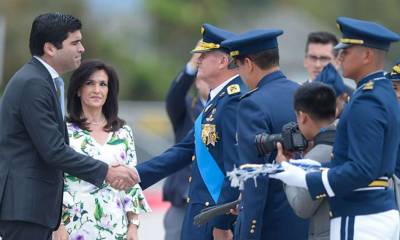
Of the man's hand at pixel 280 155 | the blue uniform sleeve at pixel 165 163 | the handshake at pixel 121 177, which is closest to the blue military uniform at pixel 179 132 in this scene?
the blue uniform sleeve at pixel 165 163

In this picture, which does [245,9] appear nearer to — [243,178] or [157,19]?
[157,19]

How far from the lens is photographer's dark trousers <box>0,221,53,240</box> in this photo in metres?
6.70

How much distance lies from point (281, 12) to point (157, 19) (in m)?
5.51

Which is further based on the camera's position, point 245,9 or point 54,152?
point 245,9

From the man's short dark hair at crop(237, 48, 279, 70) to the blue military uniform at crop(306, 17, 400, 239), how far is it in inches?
32.3

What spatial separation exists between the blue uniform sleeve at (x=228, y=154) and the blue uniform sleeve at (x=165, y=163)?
31.3 inches

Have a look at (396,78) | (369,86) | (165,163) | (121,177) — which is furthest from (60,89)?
(396,78)

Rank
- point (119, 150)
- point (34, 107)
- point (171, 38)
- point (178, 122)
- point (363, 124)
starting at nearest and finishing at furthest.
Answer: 1. point (363, 124)
2. point (34, 107)
3. point (119, 150)
4. point (178, 122)
5. point (171, 38)

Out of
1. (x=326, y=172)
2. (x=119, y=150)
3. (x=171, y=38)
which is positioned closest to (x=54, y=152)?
(x=119, y=150)

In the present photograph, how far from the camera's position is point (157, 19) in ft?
123

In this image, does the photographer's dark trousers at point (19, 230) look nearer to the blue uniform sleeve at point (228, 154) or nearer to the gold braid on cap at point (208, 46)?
the blue uniform sleeve at point (228, 154)

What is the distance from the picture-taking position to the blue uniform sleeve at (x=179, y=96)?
9.72 m

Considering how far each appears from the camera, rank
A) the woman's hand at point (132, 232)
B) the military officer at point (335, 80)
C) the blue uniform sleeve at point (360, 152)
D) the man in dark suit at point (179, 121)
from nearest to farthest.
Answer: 1. the blue uniform sleeve at point (360, 152)
2. the woman's hand at point (132, 232)
3. the military officer at point (335, 80)
4. the man in dark suit at point (179, 121)

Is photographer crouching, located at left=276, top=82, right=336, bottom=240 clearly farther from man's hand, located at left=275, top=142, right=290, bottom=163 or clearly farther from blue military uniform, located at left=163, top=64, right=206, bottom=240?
blue military uniform, located at left=163, top=64, right=206, bottom=240
